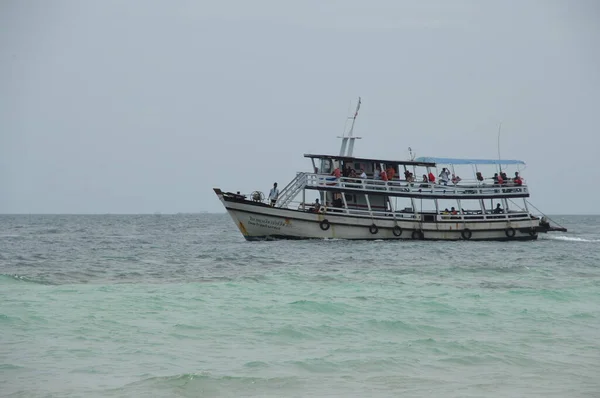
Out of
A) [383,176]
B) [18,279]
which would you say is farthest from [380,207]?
[18,279]

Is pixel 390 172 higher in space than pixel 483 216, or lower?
higher

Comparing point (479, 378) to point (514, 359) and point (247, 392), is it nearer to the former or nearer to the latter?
point (514, 359)

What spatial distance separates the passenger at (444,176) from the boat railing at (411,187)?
308mm

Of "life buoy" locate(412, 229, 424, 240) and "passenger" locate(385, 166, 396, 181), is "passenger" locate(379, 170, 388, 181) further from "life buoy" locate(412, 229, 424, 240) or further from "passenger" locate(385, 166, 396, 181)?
"life buoy" locate(412, 229, 424, 240)

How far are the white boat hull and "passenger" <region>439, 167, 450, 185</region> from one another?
2.36 m

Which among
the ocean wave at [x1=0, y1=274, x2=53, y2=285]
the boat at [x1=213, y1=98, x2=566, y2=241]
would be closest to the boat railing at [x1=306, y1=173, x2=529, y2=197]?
the boat at [x1=213, y1=98, x2=566, y2=241]

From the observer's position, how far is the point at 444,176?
41.5 m

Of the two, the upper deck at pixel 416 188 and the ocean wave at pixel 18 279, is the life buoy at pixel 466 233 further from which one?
the ocean wave at pixel 18 279

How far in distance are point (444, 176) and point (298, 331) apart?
28951mm

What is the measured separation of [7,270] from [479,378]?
1816cm

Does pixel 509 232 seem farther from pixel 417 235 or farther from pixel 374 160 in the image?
pixel 374 160

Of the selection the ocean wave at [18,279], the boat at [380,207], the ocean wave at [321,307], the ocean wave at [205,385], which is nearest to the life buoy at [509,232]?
the boat at [380,207]

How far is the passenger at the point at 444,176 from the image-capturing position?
135ft

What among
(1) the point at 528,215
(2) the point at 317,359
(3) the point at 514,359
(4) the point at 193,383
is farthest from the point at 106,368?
(1) the point at 528,215
